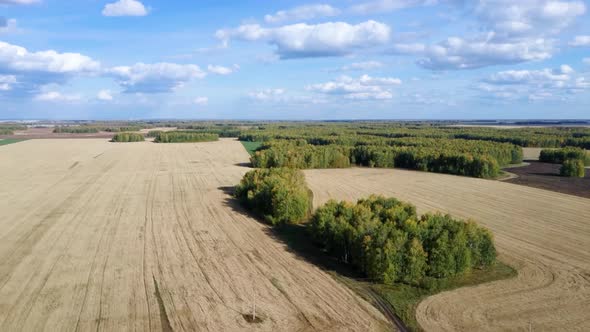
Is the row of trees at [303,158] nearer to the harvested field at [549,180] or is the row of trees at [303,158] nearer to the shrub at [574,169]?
the harvested field at [549,180]

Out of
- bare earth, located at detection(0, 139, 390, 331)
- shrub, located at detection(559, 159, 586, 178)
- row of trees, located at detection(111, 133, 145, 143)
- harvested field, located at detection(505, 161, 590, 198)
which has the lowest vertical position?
bare earth, located at detection(0, 139, 390, 331)

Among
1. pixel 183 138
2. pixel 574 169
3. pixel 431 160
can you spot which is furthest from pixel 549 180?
pixel 183 138

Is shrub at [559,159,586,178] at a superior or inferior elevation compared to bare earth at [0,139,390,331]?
superior

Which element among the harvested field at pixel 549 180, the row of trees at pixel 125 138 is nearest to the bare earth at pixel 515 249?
the harvested field at pixel 549 180

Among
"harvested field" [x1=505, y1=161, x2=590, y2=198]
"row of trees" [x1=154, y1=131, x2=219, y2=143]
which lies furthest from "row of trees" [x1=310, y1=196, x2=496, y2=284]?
"row of trees" [x1=154, y1=131, x2=219, y2=143]

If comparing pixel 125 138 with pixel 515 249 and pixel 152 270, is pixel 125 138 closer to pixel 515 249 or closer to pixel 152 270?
pixel 152 270

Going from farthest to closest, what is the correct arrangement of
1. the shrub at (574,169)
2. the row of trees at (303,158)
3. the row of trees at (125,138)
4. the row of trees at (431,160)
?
the row of trees at (125,138) < the row of trees at (303,158) < the row of trees at (431,160) < the shrub at (574,169)

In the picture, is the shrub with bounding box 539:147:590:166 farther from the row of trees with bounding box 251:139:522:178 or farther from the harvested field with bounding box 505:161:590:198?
the row of trees with bounding box 251:139:522:178
